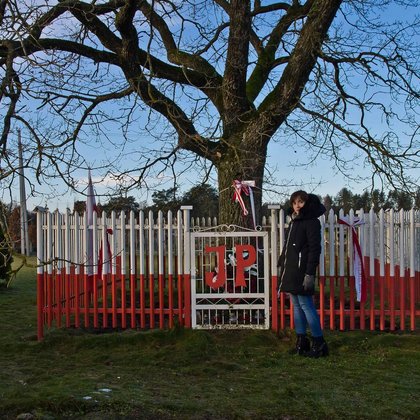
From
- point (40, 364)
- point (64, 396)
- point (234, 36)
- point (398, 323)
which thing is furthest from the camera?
point (234, 36)

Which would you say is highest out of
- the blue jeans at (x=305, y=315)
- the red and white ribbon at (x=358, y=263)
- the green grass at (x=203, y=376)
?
the red and white ribbon at (x=358, y=263)

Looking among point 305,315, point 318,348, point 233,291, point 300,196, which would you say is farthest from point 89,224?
point 318,348

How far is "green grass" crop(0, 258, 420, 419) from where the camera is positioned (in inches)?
186

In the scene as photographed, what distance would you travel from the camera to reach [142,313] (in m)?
8.23

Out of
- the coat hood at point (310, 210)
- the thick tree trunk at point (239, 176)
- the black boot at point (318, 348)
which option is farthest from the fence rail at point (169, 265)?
the black boot at point (318, 348)

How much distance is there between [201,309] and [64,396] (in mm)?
3491

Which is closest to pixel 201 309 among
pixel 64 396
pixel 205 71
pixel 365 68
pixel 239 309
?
pixel 239 309

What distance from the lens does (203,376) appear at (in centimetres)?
601

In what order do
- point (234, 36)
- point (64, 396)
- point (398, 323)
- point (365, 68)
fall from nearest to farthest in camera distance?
point (64, 396)
point (398, 323)
point (234, 36)
point (365, 68)

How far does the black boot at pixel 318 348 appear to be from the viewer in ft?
22.3

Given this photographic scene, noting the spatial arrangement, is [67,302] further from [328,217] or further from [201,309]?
[328,217]

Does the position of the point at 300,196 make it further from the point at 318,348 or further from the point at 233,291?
the point at 233,291

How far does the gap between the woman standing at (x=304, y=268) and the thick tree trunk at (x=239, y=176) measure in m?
1.99

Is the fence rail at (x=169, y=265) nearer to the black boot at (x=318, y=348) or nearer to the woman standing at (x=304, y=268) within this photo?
the woman standing at (x=304, y=268)
